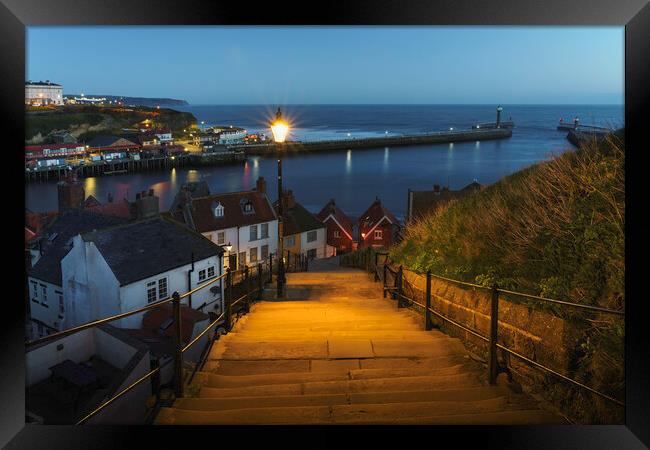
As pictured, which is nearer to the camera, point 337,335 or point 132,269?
point 337,335

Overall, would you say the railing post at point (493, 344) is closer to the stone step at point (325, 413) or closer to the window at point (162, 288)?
the stone step at point (325, 413)

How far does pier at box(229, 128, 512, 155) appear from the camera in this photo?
84688 mm

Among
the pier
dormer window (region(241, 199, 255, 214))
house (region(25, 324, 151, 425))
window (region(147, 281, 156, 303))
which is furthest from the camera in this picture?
the pier

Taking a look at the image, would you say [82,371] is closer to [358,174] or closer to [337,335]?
[337,335]

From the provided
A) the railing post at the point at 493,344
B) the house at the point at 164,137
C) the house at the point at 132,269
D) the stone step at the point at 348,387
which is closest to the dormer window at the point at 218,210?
the house at the point at 132,269

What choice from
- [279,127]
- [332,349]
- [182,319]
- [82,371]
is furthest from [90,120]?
[332,349]

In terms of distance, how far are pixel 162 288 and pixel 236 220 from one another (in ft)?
27.4

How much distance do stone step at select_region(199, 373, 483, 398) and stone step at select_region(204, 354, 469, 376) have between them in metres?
0.28

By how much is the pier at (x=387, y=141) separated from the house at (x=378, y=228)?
49542 millimetres

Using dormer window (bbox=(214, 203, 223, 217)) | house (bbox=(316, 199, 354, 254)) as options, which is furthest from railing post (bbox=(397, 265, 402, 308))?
house (bbox=(316, 199, 354, 254))

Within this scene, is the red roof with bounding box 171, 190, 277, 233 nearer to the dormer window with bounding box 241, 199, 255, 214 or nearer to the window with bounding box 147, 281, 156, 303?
the dormer window with bounding box 241, 199, 255, 214

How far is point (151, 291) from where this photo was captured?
60.0 ft

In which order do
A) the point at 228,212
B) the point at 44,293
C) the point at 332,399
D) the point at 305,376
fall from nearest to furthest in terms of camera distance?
1. the point at 332,399
2. the point at 305,376
3. the point at 44,293
4. the point at 228,212

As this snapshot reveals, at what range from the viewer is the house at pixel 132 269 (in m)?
17.3
